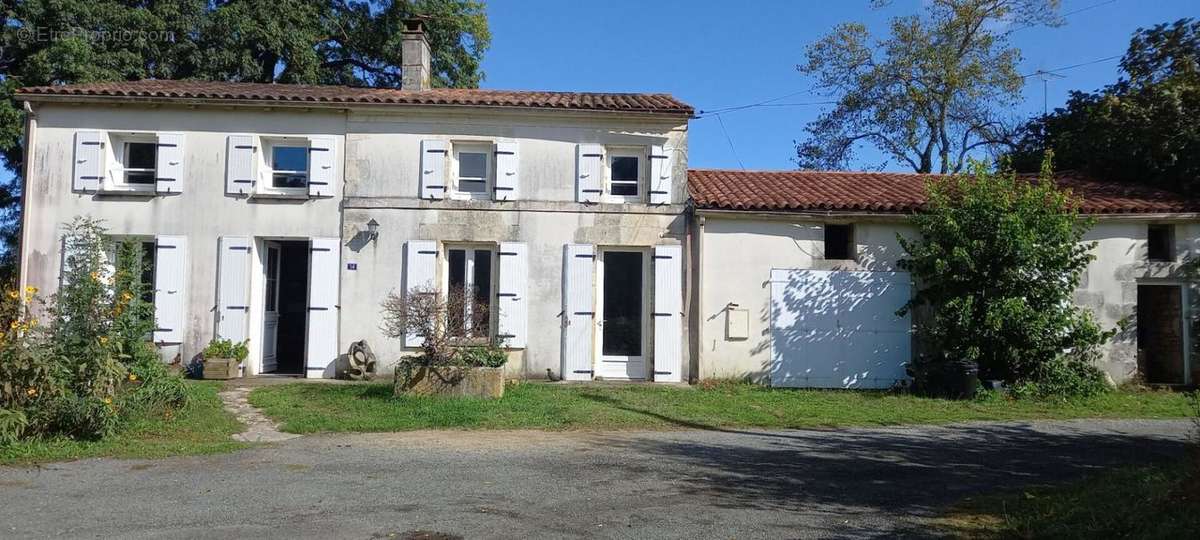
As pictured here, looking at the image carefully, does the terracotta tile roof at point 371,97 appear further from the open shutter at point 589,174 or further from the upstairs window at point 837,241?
the upstairs window at point 837,241

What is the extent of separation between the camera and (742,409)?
34.6 feet

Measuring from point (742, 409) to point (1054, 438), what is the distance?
3.59 meters

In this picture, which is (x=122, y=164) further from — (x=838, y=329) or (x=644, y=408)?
(x=838, y=329)

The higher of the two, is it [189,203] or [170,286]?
[189,203]

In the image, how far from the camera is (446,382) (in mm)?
10375

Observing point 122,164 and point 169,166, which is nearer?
point 169,166

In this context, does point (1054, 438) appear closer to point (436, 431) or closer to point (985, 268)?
point (985, 268)

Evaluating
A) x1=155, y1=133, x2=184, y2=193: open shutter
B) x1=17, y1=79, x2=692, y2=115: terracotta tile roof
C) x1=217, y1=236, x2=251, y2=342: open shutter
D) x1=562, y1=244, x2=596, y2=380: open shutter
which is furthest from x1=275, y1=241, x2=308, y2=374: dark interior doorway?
x1=562, y1=244, x2=596, y2=380: open shutter

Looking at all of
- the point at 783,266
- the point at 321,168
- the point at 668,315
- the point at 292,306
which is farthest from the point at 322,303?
the point at 783,266

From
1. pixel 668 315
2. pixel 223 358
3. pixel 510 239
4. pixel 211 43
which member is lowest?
pixel 223 358

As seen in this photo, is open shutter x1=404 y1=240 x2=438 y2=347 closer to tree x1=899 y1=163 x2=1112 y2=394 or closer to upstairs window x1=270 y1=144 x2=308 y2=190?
upstairs window x1=270 y1=144 x2=308 y2=190

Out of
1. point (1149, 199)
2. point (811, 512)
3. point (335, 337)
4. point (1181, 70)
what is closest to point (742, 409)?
point (811, 512)

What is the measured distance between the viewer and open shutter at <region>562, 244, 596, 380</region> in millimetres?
12812

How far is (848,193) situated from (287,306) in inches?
392
